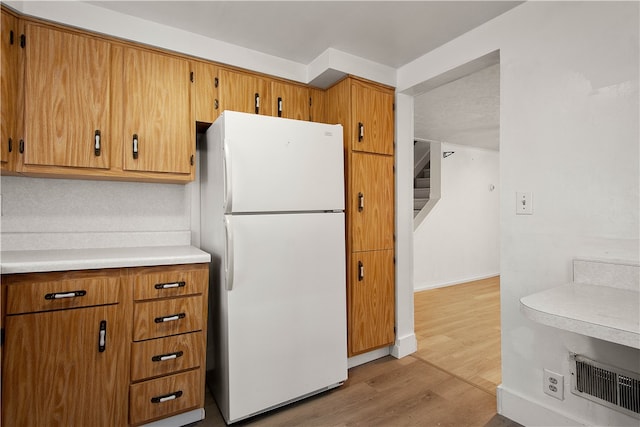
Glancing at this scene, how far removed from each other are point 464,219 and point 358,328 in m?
3.88

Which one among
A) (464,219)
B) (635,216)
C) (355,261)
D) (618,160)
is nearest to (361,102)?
(355,261)

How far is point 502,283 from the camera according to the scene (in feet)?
6.63

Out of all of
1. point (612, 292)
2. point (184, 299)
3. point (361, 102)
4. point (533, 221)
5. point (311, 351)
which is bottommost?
point (311, 351)

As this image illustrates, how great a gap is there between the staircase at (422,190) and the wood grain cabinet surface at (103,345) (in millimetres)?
4474

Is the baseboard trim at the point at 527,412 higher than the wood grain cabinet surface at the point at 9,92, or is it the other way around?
the wood grain cabinet surface at the point at 9,92

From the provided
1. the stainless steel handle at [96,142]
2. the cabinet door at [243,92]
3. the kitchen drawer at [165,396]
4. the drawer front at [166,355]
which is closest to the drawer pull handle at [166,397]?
the kitchen drawer at [165,396]

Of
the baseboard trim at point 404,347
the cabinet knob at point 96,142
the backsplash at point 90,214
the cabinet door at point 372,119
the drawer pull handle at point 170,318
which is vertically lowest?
the baseboard trim at point 404,347

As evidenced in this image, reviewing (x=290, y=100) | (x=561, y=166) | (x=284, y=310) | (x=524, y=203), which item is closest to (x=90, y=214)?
(x=284, y=310)

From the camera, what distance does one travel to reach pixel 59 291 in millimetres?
1596

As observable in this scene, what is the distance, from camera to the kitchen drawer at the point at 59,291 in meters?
1.52

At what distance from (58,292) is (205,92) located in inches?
56.8

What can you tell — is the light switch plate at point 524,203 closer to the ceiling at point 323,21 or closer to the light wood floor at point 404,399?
the ceiling at point 323,21

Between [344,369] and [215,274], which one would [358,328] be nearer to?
[344,369]

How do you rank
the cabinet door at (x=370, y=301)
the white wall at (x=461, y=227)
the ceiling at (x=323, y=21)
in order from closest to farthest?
the ceiling at (x=323, y=21) < the cabinet door at (x=370, y=301) < the white wall at (x=461, y=227)
